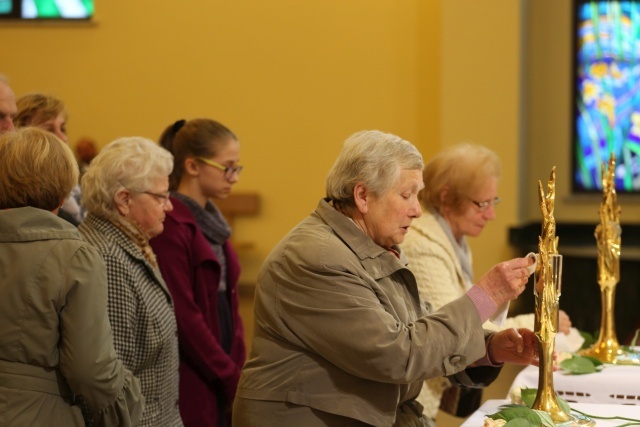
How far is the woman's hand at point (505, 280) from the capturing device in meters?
2.49

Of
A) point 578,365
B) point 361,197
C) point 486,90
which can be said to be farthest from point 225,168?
point 486,90

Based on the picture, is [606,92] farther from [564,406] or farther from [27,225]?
[27,225]

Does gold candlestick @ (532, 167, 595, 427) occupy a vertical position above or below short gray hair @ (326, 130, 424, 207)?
below

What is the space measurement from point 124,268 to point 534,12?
18.0 ft

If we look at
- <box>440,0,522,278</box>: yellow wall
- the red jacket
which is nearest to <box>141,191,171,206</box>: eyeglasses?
the red jacket

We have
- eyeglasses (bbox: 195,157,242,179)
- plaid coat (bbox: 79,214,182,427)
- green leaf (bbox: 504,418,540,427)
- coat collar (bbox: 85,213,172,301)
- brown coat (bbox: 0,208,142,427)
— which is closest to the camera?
green leaf (bbox: 504,418,540,427)

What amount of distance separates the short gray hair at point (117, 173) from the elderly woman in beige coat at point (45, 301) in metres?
0.59

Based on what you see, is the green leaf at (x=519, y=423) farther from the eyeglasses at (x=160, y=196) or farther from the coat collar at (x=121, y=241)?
the eyeglasses at (x=160, y=196)

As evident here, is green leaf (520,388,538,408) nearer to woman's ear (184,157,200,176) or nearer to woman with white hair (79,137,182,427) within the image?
woman with white hair (79,137,182,427)

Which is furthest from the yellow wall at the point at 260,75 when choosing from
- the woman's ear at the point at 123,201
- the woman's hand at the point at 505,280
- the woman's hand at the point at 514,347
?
the woman's hand at the point at 505,280

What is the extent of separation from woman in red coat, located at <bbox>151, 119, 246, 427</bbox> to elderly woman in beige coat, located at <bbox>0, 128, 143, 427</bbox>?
957mm

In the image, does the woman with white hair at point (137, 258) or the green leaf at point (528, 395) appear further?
the woman with white hair at point (137, 258)

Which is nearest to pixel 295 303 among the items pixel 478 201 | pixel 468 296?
pixel 468 296

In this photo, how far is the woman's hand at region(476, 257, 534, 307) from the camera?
8.18 feet
